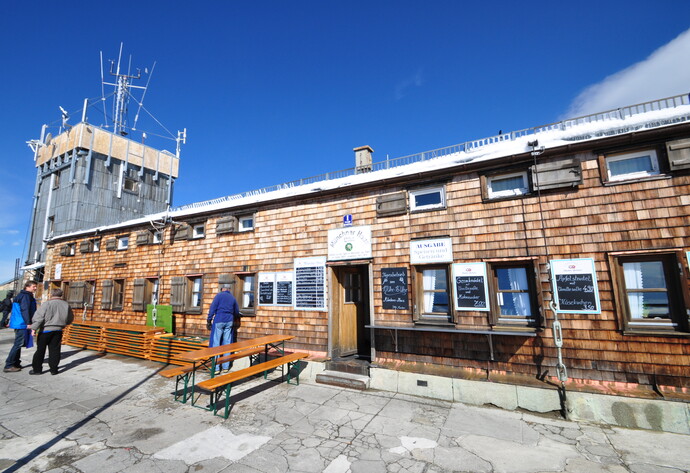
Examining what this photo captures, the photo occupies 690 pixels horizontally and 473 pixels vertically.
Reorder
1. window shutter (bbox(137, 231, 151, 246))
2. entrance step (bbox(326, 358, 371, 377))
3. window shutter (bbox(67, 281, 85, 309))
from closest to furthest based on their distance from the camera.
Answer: entrance step (bbox(326, 358, 371, 377))
window shutter (bbox(137, 231, 151, 246))
window shutter (bbox(67, 281, 85, 309))

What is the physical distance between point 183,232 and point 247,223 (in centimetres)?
302

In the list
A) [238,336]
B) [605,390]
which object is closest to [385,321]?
[605,390]

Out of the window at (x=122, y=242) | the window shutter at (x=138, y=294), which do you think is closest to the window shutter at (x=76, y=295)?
the window at (x=122, y=242)

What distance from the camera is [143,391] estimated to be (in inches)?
258

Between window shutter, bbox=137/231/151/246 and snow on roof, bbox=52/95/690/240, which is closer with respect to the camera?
snow on roof, bbox=52/95/690/240

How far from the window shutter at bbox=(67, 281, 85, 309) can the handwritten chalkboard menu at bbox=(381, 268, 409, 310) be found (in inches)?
581

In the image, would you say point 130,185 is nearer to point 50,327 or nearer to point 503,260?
point 50,327

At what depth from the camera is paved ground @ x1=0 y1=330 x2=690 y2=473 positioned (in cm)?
381

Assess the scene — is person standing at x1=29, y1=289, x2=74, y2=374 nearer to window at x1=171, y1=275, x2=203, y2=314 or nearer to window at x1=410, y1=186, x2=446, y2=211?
window at x1=171, y1=275, x2=203, y2=314

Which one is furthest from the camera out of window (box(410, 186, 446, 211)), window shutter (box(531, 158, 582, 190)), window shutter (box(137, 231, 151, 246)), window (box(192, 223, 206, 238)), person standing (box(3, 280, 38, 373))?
window shutter (box(137, 231, 151, 246))

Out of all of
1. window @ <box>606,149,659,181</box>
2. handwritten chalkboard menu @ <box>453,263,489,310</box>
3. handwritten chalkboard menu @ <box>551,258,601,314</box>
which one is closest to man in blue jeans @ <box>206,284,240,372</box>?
handwritten chalkboard menu @ <box>453,263,489,310</box>

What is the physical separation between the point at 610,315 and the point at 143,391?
9.12 meters

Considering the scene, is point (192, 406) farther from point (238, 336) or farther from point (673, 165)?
point (673, 165)

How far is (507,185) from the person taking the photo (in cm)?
641
